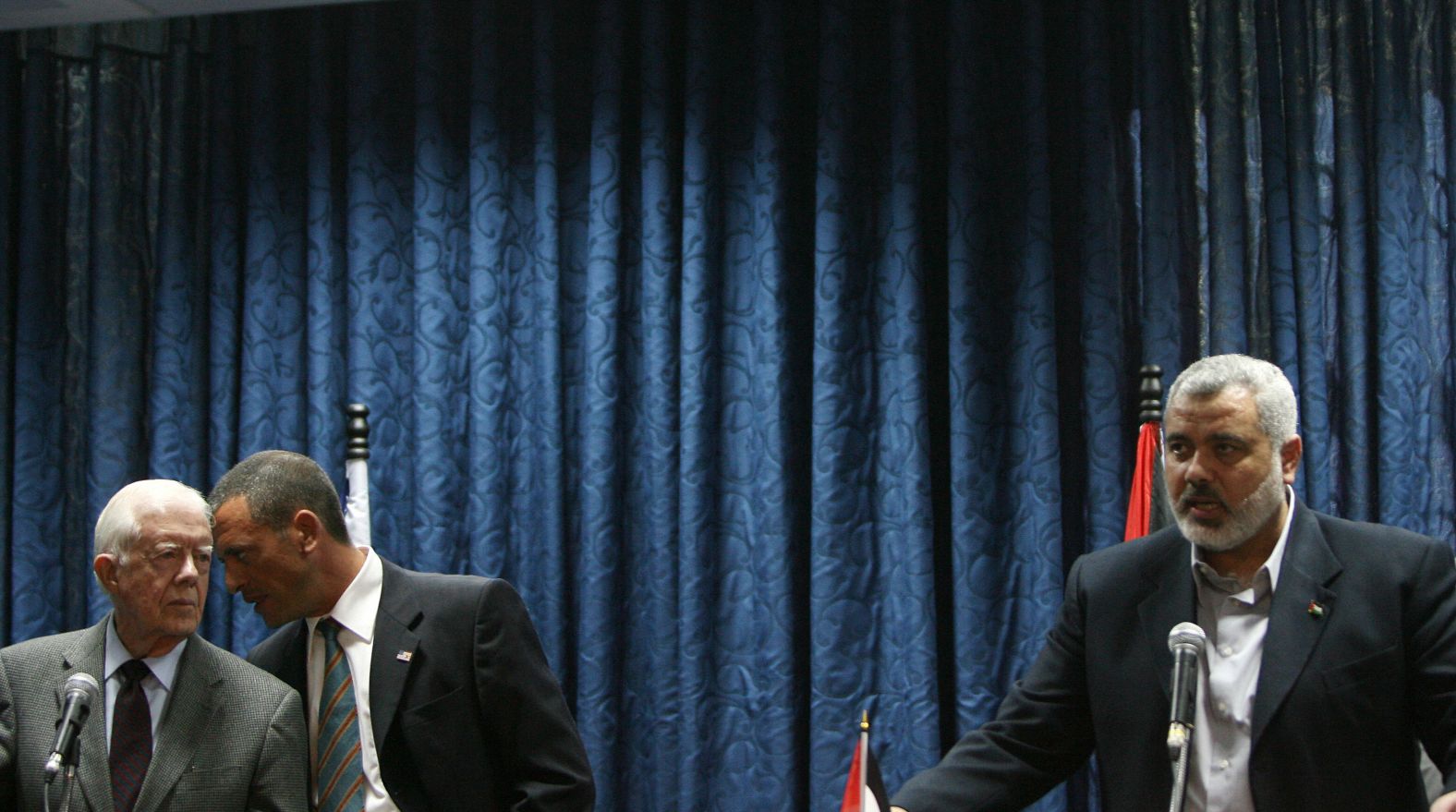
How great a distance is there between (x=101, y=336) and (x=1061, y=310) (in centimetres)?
Result: 310

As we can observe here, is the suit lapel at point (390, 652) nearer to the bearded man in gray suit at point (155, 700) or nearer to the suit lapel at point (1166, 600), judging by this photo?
the bearded man in gray suit at point (155, 700)

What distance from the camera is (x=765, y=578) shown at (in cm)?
414

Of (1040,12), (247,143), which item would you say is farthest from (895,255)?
(247,143)

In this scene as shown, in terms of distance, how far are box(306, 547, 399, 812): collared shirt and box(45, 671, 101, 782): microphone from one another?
566mm

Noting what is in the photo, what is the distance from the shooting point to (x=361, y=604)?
2822 mm

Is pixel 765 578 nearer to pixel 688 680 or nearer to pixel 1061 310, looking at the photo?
pixel 688 680

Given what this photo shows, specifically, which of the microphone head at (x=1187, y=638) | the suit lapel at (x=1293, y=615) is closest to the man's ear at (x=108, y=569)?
the microphone head at (x=1187, y=638)

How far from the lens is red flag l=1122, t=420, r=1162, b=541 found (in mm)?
3748

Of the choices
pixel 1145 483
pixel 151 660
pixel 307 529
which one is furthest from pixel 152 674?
pixel 1145 483

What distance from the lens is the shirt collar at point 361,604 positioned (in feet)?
9.14

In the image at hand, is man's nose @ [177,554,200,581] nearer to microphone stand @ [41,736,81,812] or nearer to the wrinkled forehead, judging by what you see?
the wrinkled forehead

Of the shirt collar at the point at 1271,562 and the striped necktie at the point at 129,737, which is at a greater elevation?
the shirt collar at the point at 1271,562

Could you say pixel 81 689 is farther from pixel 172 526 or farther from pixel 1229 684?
pixel 1229 684

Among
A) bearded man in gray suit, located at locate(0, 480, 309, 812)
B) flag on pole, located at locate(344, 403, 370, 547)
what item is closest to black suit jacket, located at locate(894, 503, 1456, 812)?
bearded man in gray suit, located at locate(0, 480, 309, 812)
